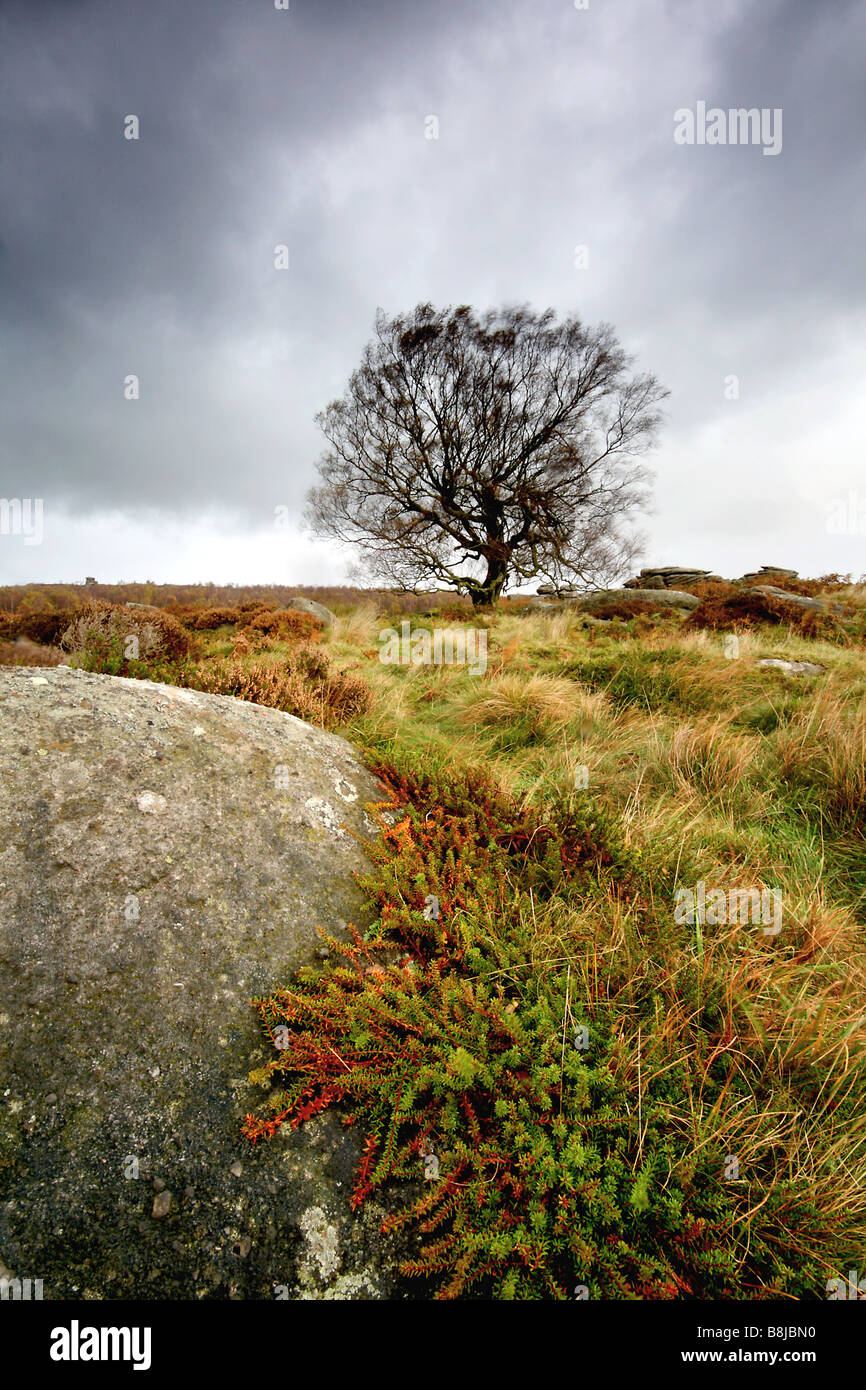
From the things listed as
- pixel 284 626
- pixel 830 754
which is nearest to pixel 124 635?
pixel 284 626

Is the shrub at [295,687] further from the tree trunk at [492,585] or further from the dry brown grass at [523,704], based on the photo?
the tree trunk at [492,585]

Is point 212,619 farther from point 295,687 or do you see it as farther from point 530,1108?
point 530,1108

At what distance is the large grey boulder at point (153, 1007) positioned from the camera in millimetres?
1288

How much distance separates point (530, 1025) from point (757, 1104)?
0.75 m

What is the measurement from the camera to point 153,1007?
166 centimetres

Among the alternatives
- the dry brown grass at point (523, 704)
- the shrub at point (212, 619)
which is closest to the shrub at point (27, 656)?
the dry brown grass at point (523, 704)

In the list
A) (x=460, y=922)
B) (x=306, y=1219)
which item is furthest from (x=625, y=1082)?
(x=306, y=1219)

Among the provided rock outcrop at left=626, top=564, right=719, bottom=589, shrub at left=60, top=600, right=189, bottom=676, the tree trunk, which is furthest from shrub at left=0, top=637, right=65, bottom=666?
rock outcrop at left=626, top=564, right=719, bottom=589

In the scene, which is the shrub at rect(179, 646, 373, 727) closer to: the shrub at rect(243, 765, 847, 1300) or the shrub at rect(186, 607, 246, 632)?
the shrub at rect(243, 765, 847, 1300)

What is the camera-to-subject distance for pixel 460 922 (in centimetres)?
210

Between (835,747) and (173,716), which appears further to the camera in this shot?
(835,747)

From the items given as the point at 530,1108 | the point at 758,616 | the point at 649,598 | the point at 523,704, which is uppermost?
the point at 649,598

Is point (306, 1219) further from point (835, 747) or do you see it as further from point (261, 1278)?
point (835, 747)

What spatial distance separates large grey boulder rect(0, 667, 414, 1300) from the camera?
1.29m
